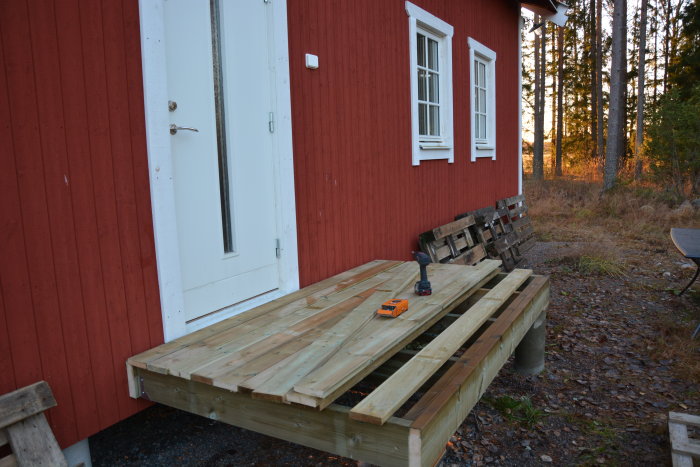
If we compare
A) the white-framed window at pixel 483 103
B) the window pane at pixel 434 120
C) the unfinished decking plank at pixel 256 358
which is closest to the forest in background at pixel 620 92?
the white-framed window at pixel 483 103

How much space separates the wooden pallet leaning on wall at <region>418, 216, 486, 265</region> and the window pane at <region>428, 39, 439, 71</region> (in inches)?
68.5

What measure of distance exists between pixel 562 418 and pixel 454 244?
2764 millimetres

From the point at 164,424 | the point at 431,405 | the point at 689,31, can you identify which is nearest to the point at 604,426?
the point at 431,405

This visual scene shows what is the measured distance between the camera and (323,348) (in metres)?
2.49

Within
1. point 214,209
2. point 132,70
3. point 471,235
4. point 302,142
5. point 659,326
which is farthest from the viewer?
point 471,235

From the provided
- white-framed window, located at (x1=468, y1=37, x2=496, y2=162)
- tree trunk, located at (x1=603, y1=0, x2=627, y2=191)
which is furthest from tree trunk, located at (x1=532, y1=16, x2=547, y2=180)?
white-framed window, located at (x1=468, y1=37, x2=496, y2=162)

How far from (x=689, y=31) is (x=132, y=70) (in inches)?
808

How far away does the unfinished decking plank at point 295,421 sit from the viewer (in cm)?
192

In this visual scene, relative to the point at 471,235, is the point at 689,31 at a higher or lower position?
higher

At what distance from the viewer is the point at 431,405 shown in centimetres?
208

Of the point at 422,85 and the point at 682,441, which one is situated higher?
the point at 422,85

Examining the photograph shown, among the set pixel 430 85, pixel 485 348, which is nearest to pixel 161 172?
pixel 485 348

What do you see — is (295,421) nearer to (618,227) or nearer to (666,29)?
(618,227)

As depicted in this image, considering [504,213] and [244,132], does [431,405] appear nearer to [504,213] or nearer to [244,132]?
[244,132]
